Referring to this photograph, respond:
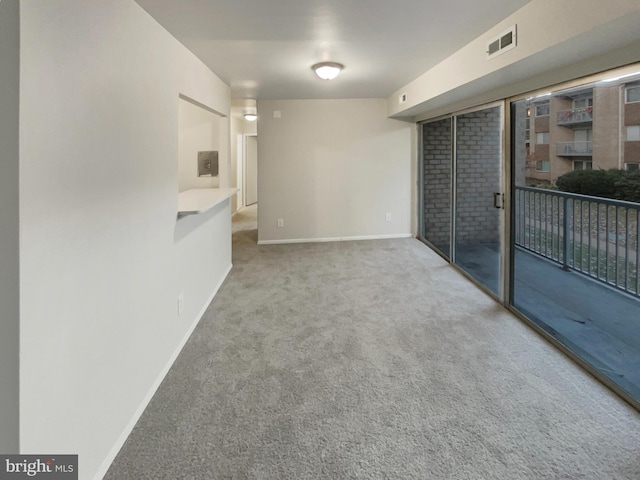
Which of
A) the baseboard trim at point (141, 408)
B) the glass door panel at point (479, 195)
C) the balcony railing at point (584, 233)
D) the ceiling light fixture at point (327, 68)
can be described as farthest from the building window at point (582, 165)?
the baseboard trim at point (141, 408)

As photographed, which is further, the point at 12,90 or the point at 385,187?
the point at 385,187

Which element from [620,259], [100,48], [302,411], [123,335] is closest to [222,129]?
[100,48]

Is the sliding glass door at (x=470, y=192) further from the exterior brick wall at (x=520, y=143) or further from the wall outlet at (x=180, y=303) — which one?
the wall outlet at (x=180, y=303)

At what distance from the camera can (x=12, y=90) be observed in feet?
3.77

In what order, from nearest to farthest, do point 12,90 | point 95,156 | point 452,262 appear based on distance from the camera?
point 12,90 < point 95,156 < point 452,262

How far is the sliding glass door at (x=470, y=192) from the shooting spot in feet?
12.7

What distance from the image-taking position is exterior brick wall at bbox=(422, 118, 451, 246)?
545 cm

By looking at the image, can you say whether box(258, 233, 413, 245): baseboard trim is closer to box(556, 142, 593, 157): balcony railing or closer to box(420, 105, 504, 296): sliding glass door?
box(420, 105, 504, 296): sliding glass door

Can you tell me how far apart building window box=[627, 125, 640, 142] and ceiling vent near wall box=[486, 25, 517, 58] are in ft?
2.64

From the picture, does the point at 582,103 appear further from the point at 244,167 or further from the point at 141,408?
the point at 244,167

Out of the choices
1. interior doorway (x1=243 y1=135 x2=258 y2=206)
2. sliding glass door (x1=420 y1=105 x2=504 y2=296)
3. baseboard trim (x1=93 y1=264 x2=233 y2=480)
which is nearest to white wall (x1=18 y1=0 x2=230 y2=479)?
baseboard trim (x1=93 y1=264 x2=233 y2=480)

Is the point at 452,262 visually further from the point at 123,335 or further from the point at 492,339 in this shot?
the point at 123,335

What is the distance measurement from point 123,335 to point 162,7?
5.86 feet

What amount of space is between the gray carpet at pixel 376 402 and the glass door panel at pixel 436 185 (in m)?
2.07
